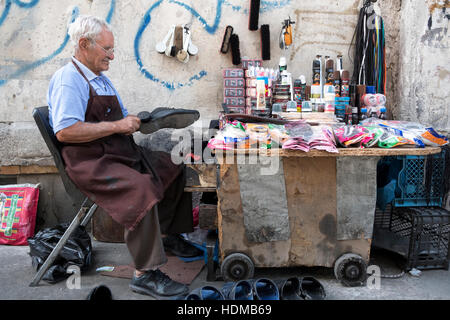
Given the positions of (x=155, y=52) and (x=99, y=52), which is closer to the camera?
(x=99, y=52)

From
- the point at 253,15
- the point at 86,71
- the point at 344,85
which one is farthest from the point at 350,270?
the point at 253,15

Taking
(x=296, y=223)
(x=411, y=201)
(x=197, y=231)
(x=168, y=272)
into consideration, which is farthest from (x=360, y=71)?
(x=168, y=272)

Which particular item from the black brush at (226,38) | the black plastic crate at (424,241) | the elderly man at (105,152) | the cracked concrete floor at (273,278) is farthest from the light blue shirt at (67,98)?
the black plastic crate at (424,241)

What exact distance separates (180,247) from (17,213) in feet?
4.65

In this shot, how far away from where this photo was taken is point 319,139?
2225mm

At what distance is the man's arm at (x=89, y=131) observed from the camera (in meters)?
2.11

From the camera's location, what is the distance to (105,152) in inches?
89.0

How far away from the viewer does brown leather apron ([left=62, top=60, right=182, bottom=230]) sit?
2105 millimetres

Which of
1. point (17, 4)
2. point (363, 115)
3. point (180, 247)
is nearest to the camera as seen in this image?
point (180, 247)

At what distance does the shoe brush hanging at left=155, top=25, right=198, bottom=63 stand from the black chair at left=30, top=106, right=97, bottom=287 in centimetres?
140

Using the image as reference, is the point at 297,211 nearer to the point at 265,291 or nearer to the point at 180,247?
the point at 265,291

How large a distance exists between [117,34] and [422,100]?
2639 mm

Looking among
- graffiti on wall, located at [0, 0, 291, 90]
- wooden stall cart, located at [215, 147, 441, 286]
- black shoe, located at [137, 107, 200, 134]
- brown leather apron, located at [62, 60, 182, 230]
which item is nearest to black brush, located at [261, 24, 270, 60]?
graffiti on wall, located at [0, 0, 291, 90]

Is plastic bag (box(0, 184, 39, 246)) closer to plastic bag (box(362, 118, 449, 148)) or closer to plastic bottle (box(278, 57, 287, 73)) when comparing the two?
plastic bottle (box(278, 57, 287, 73))
